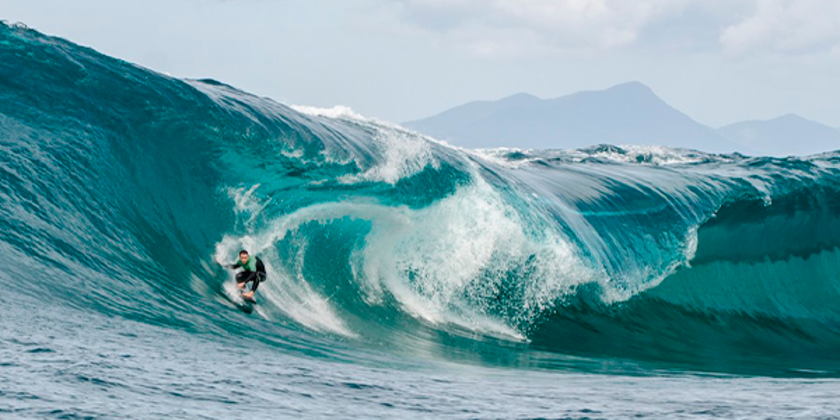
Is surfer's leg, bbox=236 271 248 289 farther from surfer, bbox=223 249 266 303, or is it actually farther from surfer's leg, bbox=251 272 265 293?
surfer's leg, bbox=251 272 265 293

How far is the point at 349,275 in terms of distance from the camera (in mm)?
11875

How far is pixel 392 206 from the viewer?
12.9 m

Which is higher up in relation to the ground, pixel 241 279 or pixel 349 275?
pixel 349 275

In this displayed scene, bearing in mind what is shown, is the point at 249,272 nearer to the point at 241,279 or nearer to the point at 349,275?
the point at 241,279

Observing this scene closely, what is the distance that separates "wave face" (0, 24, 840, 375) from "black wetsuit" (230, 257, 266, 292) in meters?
0.31

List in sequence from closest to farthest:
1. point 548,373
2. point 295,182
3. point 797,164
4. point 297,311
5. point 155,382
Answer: point 155,382, point 548,373, point 297,311, point 295,182, point 797,164

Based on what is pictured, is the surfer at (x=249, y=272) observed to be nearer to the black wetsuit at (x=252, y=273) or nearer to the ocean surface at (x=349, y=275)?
the black wetsuit at (x=252, y=273)

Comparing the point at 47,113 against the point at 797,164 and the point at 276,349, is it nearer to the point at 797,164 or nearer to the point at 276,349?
the point at 276,349

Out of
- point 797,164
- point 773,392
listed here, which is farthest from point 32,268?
point 797,164

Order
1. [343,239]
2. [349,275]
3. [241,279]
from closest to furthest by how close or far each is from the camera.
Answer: [241,279] < [349,275] < [343,239]

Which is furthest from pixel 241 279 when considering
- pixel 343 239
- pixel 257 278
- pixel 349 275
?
pixel 343 239

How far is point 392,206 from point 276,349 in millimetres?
4979

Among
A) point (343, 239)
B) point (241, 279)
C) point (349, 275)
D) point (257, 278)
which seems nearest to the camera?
point (257, 278)

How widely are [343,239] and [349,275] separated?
65 cm
